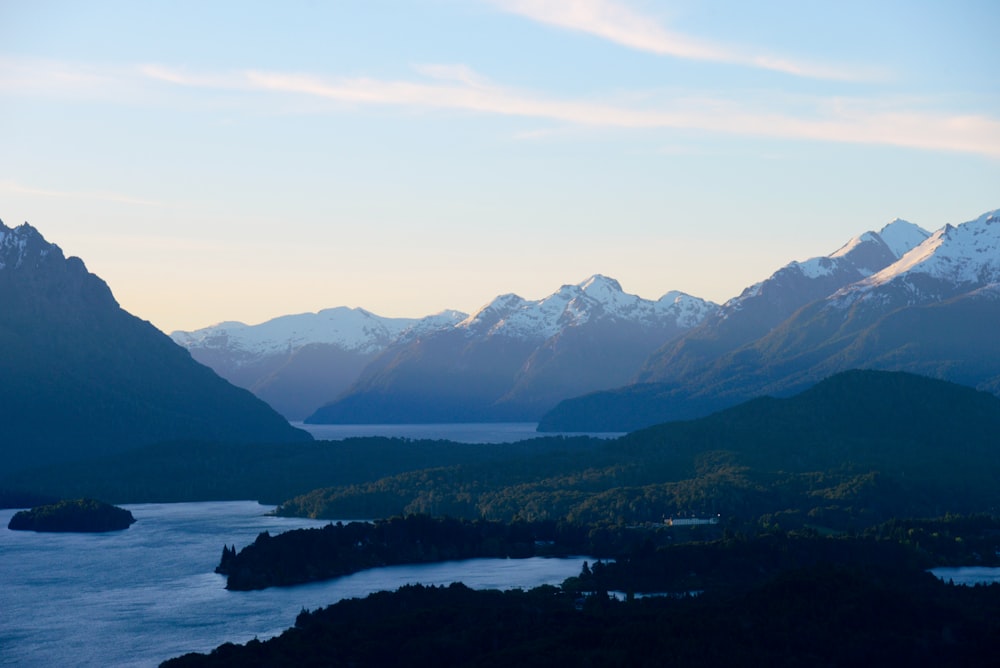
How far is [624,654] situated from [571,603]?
112 feet

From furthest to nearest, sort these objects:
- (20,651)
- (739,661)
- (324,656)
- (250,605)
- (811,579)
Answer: (250,605) → (20,651) → (811,579) → (324,656) → (739,661)

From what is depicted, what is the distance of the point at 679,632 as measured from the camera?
147m

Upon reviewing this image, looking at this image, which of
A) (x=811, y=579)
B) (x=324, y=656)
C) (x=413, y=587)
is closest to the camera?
(x=324, y=656)

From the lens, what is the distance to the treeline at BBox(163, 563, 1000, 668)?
141 m

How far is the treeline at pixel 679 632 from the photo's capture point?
14125 centimetres

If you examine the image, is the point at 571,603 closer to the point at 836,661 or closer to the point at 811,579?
the point at 811,579

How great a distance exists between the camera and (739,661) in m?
138

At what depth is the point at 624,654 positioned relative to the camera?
14050cm

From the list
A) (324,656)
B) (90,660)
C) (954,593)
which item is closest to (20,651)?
(90,660)

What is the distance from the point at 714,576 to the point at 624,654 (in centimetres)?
6053

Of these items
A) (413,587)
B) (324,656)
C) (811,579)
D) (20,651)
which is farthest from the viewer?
(413,587)

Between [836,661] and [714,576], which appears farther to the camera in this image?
[714,576]

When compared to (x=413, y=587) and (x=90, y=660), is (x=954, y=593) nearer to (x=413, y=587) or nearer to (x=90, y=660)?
(x=413, y=587)

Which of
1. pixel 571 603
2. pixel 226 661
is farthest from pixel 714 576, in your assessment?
pixel 226 661
